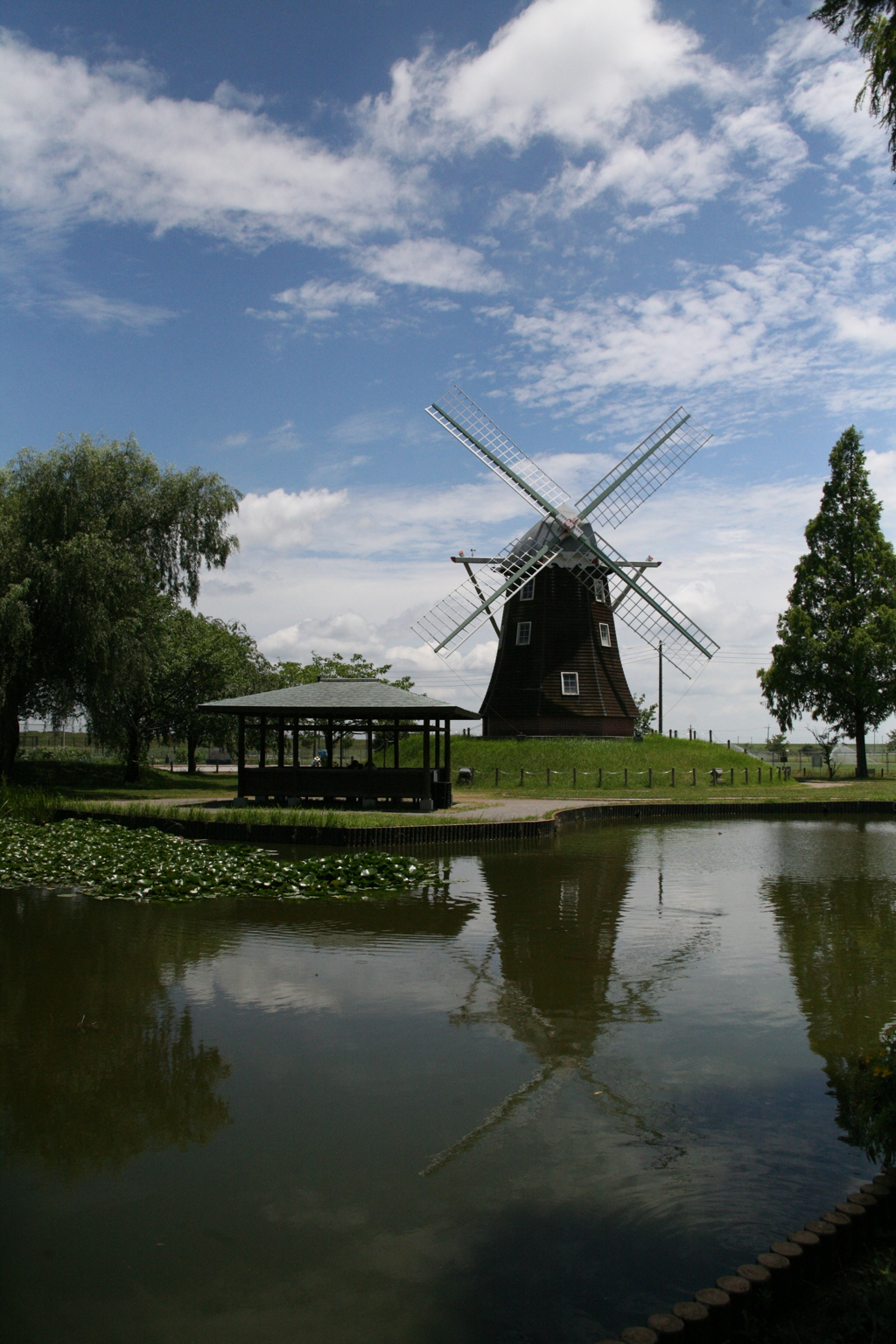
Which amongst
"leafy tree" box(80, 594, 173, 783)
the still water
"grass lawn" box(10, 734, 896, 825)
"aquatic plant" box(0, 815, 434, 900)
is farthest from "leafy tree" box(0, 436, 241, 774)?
the still water

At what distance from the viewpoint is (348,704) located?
21.5 meters

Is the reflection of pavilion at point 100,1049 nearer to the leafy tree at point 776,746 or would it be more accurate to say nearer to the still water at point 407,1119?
the still water at point 407,1119

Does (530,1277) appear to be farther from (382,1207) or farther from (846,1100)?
(846,1100)

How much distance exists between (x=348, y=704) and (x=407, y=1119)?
16.7 meters

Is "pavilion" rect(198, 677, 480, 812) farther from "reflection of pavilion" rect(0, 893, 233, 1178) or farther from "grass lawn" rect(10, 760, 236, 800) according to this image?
"reflection of pavilion" rect(0, 893, 233, 1178)

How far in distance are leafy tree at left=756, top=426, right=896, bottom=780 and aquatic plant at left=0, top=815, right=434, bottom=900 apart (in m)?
28.9

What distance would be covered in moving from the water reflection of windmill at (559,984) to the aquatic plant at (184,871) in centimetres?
186

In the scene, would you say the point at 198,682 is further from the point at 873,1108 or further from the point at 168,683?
the point at 873,1108

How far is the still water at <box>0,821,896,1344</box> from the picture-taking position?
3.60 m

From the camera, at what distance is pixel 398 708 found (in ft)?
70.4

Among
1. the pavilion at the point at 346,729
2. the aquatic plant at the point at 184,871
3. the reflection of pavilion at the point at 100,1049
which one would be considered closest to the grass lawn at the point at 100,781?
the pavilion at the point at 346,729

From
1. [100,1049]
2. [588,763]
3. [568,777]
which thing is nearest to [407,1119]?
[100,1049]

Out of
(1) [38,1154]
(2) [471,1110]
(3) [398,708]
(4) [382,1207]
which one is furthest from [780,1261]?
(3) [398,708]

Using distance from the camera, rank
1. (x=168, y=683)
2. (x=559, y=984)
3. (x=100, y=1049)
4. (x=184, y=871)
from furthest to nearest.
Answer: (x=168, y=683), (x=184, y=871), (x=559, y=984), (x=100, y=1049)
